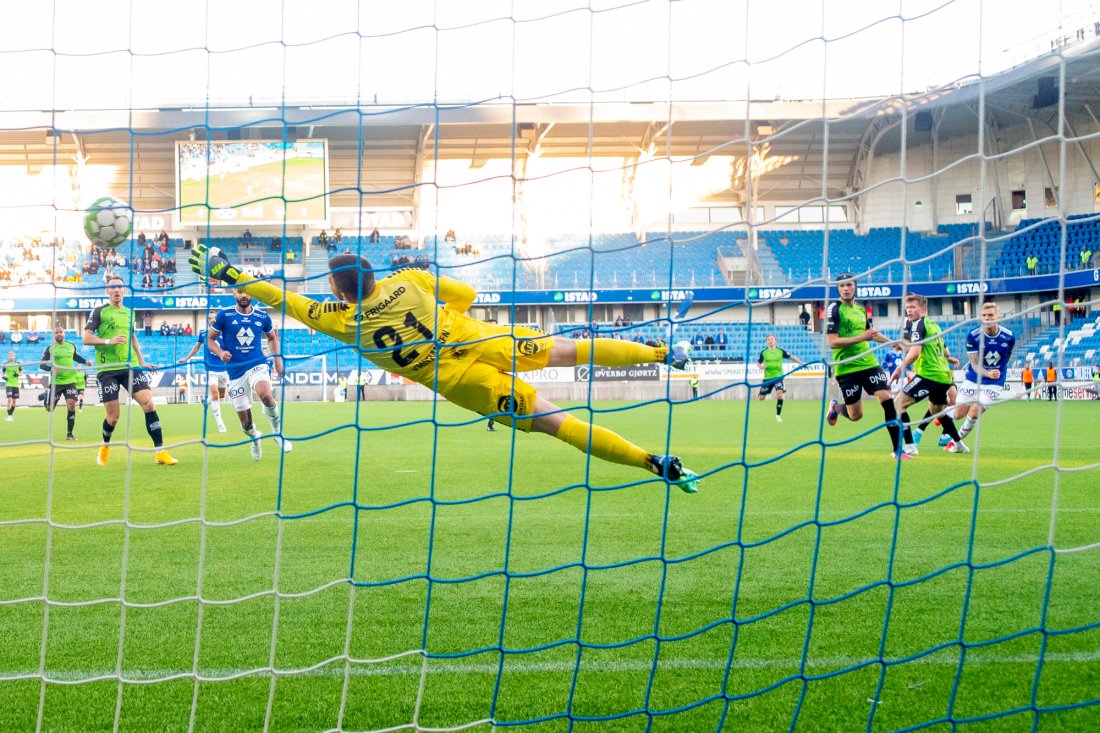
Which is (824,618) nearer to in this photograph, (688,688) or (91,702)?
(688,688)

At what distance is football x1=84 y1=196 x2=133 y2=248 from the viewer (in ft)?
14.5

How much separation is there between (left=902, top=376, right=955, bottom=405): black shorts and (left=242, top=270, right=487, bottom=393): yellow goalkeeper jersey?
6.56 metres

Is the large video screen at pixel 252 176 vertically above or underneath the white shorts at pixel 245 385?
above

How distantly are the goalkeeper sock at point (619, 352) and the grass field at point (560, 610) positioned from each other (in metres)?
0.80

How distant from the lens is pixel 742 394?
29.8m

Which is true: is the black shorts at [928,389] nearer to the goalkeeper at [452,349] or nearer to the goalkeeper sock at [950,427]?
the goalkeeper sock at [950,427]

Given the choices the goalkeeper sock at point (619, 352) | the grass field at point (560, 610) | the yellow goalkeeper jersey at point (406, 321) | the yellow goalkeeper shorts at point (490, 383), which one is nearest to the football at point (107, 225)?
the yellow goalkeeper jersey at point (406, 321)

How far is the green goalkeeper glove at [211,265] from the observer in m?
4.45

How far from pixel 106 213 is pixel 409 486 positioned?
4.16m

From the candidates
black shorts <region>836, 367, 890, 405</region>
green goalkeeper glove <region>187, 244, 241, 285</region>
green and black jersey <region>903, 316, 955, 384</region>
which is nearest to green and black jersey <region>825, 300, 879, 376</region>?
black shorts <region>836, 367, 890, 405</region>

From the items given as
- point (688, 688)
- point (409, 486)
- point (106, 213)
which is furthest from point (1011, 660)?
point (409, 486)

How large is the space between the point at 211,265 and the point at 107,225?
20.2 inches

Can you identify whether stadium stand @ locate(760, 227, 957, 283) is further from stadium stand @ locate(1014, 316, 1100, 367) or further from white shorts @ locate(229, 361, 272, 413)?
white shorts @ locate(229, 361, 272, 413)

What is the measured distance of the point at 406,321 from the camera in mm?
5508
